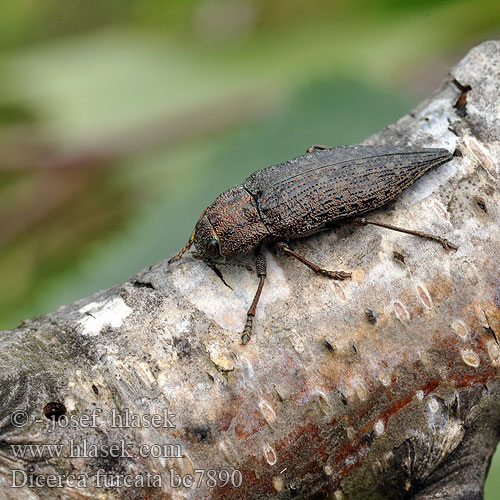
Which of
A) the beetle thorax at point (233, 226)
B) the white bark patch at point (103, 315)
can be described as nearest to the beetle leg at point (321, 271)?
the beetle thorax at point (233, 226)

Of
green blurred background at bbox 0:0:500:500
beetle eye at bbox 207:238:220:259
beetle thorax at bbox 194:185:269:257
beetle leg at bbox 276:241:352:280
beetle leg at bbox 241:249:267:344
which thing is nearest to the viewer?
beetle leg at bbox 241:249:267:344

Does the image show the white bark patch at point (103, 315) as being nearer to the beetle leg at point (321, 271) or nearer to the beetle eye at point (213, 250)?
the beetle eye at point (213, 250)

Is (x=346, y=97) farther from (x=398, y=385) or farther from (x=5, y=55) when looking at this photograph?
(x=5, y=55)

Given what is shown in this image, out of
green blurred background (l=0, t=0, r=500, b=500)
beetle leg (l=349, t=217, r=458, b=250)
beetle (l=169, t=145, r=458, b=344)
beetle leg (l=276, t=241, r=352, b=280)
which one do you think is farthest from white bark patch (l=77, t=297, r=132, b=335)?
green blurred background (l=0, t=0, r=500, b=500)

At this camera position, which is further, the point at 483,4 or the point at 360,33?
the point at 360,33

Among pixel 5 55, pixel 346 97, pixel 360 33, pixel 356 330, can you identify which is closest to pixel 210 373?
pixel 356 330

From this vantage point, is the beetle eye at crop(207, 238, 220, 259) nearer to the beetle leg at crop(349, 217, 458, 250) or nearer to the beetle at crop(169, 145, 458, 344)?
the beetle at crop(169, 145, 458, 344)
